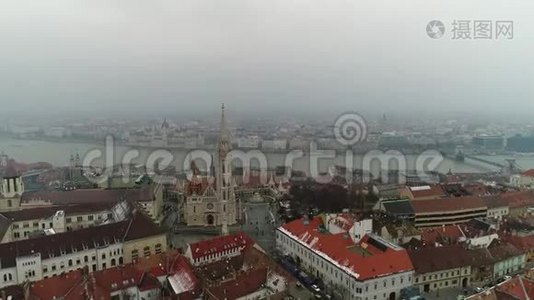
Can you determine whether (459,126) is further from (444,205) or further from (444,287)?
(444,287)

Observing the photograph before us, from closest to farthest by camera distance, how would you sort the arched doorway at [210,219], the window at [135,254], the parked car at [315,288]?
the parked car at [315,288] → the window at [135,254] → the arched doorway at [210,219]

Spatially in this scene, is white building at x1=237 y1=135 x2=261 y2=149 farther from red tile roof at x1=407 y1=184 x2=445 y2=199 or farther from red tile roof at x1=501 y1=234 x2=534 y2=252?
red tile roof at x1=501 y1=234 x2=534 y2=252

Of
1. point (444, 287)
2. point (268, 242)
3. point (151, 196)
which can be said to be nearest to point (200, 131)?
point (151, 196)

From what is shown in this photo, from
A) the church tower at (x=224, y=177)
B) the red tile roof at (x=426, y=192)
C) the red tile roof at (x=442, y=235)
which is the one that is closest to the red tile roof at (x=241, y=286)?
the red tile roof at (x=442, y=235)

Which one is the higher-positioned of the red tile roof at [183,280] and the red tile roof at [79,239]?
the red tile roof at [79,239]

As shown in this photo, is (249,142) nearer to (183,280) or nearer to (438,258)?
(438,258)

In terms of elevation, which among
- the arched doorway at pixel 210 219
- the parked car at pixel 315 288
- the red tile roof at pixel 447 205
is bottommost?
the parked car at pixel 315 288

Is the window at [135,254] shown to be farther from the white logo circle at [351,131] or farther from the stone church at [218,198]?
the white logo circle at [351,131]

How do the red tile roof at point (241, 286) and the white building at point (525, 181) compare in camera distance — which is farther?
the white building at point (525, 181)
